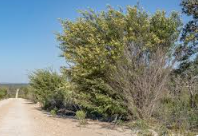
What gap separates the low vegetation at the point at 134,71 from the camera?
35.1ft

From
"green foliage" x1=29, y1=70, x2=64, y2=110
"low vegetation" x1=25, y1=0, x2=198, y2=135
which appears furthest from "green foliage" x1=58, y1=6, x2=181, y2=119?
"green foliage" x1=29, y1=70, x2=64, y2=110

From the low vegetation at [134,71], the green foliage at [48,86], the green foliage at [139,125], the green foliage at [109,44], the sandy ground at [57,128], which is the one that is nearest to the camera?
the sandy ground at [57,128]

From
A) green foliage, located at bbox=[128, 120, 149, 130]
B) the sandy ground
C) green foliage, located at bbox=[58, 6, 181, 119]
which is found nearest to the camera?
the sandy ground

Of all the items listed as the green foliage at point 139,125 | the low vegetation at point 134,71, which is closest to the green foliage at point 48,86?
the low vegetation at point 134,71

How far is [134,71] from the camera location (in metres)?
11.6

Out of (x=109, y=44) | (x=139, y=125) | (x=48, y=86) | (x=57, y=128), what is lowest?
(x=57, y=128)

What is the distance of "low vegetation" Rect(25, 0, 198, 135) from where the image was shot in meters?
10.7

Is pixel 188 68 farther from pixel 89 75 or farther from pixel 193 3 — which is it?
pixel 89 75

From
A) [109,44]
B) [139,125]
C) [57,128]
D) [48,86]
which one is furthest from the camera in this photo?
[48,86]

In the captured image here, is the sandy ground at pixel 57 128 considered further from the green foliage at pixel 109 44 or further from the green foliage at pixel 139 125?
the green foliage at pixel 109 44

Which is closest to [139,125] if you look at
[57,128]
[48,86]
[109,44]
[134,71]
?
[134,71]

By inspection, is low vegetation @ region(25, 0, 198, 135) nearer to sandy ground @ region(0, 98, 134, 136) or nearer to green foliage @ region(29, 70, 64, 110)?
sandy ground @ region(0, 98, 134, 136)

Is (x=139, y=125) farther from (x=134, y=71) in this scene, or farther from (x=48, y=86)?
(x=48, y=86)

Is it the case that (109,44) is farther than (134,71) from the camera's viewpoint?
Yes
